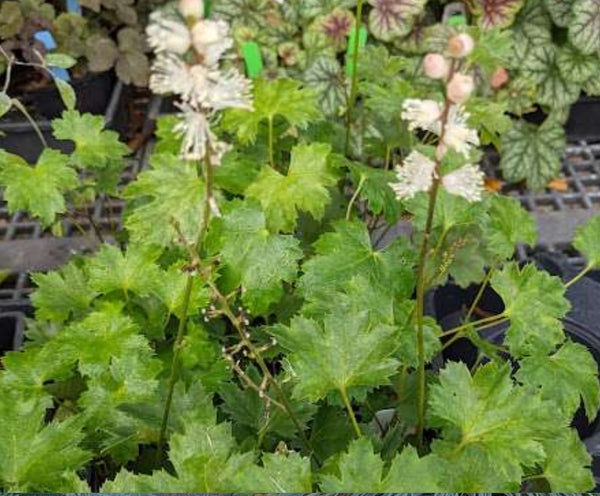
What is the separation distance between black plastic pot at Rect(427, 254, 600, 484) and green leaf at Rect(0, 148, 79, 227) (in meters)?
0.68

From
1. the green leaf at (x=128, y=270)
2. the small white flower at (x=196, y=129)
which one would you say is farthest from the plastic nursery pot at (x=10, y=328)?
the small white flower at (x=196, y=129)

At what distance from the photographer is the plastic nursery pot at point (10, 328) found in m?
1.71

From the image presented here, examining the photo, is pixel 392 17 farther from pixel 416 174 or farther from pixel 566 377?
pixel 416 174

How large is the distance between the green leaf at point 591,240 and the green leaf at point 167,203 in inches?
21.8

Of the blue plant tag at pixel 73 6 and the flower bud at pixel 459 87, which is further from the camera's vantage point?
the blue plant tag at pixel 73 6

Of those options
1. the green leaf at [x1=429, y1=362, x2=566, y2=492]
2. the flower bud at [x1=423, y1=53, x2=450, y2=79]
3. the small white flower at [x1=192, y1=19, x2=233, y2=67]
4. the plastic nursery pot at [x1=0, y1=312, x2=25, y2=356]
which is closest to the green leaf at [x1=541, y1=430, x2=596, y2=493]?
the green leaf at [x1=429, y1=362, x2=566, y2=492]

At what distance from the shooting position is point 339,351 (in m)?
1.02

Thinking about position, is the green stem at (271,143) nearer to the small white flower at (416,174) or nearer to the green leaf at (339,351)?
the green leaf at (339,351)

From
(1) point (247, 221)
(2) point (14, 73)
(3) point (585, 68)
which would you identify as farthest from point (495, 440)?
(2) point (14, 73)

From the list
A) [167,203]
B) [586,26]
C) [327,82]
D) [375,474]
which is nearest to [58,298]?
[167,203]

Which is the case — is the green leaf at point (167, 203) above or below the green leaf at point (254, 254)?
above

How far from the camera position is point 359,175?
4.43 feet

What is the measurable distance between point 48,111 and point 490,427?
1.84m

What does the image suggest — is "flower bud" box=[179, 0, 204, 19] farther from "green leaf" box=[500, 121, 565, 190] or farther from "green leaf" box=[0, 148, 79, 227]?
"green leaf" box=[500, 121, 565, 190]
